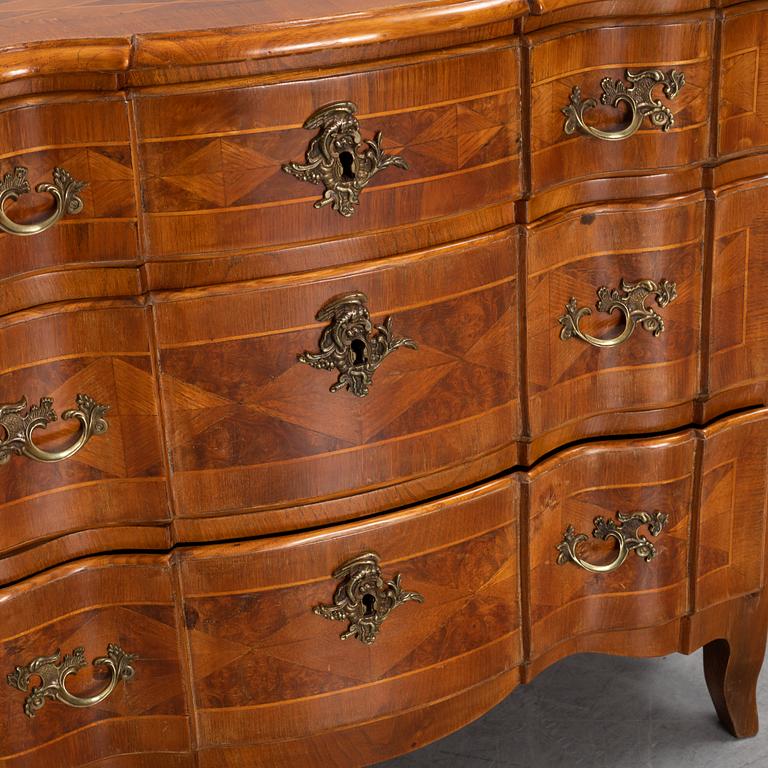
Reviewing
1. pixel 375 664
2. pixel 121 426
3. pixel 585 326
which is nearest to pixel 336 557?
pixel 375 664

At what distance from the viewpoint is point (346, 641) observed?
138 cm

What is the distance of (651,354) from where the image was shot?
4.77ft

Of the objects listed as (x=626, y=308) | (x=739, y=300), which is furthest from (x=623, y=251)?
(x=739, y=300)

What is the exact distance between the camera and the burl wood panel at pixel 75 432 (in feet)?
3.93

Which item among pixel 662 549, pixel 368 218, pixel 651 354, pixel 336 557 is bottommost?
pixel 662 549

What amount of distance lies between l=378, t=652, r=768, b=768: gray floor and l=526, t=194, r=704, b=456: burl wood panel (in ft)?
1.70

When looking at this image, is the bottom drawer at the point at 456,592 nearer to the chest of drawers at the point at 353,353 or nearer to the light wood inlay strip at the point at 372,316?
the chest of drawers at the point at 353,353

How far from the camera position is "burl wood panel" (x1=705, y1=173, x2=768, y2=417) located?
1.44 meters

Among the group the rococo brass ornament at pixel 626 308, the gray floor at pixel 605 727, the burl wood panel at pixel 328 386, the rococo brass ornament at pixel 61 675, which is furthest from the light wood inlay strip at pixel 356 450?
the gray floor at pixel 605 727

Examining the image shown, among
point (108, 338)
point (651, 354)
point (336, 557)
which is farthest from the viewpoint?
point (651, 354)

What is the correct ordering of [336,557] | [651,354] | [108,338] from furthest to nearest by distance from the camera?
[651,354] < [336,557] < [108,338]

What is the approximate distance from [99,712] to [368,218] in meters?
0.56

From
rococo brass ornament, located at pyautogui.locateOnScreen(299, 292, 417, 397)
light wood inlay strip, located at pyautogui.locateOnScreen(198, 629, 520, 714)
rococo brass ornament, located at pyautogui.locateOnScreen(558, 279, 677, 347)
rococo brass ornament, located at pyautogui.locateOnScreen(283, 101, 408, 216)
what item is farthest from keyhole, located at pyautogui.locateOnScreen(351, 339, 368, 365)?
light wood inlay strip, located at pyautogui.locateOnScreen(198, 629, 520, 714)

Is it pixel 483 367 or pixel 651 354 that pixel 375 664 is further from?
pixel 651 354
